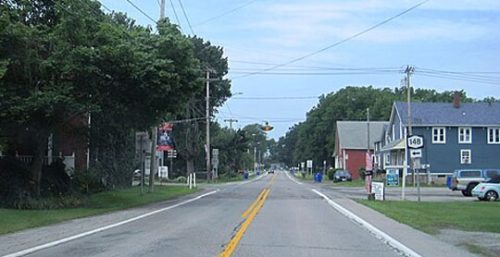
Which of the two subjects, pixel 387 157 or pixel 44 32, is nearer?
pixel 44 32

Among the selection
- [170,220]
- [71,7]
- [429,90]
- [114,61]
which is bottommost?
[170,220]

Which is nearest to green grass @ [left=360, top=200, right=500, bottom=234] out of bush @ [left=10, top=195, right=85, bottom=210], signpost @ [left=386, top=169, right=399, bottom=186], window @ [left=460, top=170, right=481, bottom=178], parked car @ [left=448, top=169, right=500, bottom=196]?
bush @ [left=10, top=195, right=85, bottom=210]

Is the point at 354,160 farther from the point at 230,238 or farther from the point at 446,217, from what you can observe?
the point at 230,238

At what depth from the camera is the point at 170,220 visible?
21062 millimetres

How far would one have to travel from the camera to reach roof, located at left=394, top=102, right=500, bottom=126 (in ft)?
232

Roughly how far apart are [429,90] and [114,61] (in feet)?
388

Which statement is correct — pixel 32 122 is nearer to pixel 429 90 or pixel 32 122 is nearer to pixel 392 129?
pixel 392 129

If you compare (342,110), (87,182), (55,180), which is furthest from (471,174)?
(342,110)

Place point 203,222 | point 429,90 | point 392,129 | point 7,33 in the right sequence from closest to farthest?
point 203,222 → point 7,33 → point 392,129 → point 429,90

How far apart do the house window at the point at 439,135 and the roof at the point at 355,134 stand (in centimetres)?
3008

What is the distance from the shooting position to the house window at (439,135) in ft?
233

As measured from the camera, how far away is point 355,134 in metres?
105

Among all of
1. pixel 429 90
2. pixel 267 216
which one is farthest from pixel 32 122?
pixel 429 90

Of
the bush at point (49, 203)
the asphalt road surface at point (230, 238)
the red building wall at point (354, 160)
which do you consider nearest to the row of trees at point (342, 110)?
the red building wall at point (354, 160)
